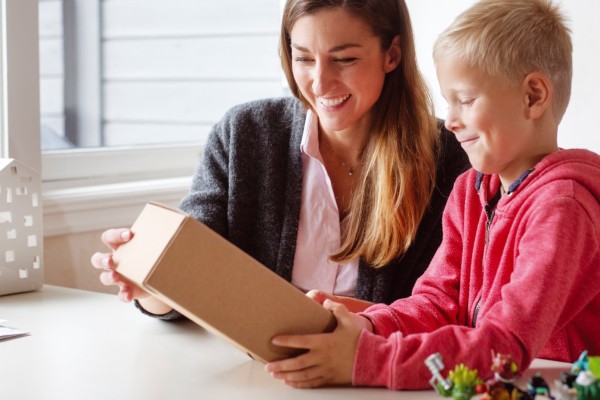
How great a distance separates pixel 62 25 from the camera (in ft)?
7.50

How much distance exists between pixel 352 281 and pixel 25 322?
59 centimetres

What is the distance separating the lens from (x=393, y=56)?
164 cm

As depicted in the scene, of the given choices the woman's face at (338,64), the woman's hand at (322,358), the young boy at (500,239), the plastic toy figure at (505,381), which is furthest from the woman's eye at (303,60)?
the plastic toy figure at (505,381)

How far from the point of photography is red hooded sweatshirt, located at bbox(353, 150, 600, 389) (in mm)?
1035

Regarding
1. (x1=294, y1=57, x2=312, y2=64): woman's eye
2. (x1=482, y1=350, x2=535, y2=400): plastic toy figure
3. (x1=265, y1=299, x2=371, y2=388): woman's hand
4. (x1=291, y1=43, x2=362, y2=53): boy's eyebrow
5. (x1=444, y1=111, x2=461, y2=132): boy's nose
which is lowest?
(x1=265, y1=299, x2=371, y2=388): woman's hand

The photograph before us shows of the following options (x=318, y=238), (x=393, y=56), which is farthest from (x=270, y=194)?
(x=393, y=56)

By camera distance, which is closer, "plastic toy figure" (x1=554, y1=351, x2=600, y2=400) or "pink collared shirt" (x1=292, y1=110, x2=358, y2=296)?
"plastic toy figure" (x1=554, y1=351, x2=600, y2=400)

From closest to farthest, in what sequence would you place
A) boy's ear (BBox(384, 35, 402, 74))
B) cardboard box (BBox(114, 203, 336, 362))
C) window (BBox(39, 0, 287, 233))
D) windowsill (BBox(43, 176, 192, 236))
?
cardboard box (BBox(114, 203, 336, 362)) → boy's ear (BBox(384, 35, 402, 74)) → windowsill (BBox(43, 176, 192, 236)) → window (BBox(39, 0, 287, 233))

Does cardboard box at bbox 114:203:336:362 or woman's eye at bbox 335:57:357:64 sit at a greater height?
woman's eye at bbox 335:57:357:64

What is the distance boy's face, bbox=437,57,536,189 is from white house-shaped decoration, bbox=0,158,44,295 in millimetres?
841

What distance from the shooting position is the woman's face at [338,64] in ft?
5.00

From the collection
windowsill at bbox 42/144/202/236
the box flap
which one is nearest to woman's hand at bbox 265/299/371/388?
the box flap

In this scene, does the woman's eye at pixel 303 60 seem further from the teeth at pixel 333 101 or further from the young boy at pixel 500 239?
the young boy at pixel 500 239

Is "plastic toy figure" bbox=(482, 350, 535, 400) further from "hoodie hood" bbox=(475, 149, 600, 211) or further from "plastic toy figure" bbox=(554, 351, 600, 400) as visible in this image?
"hoodie hood" bbox=(475, 149, 600, 211)
